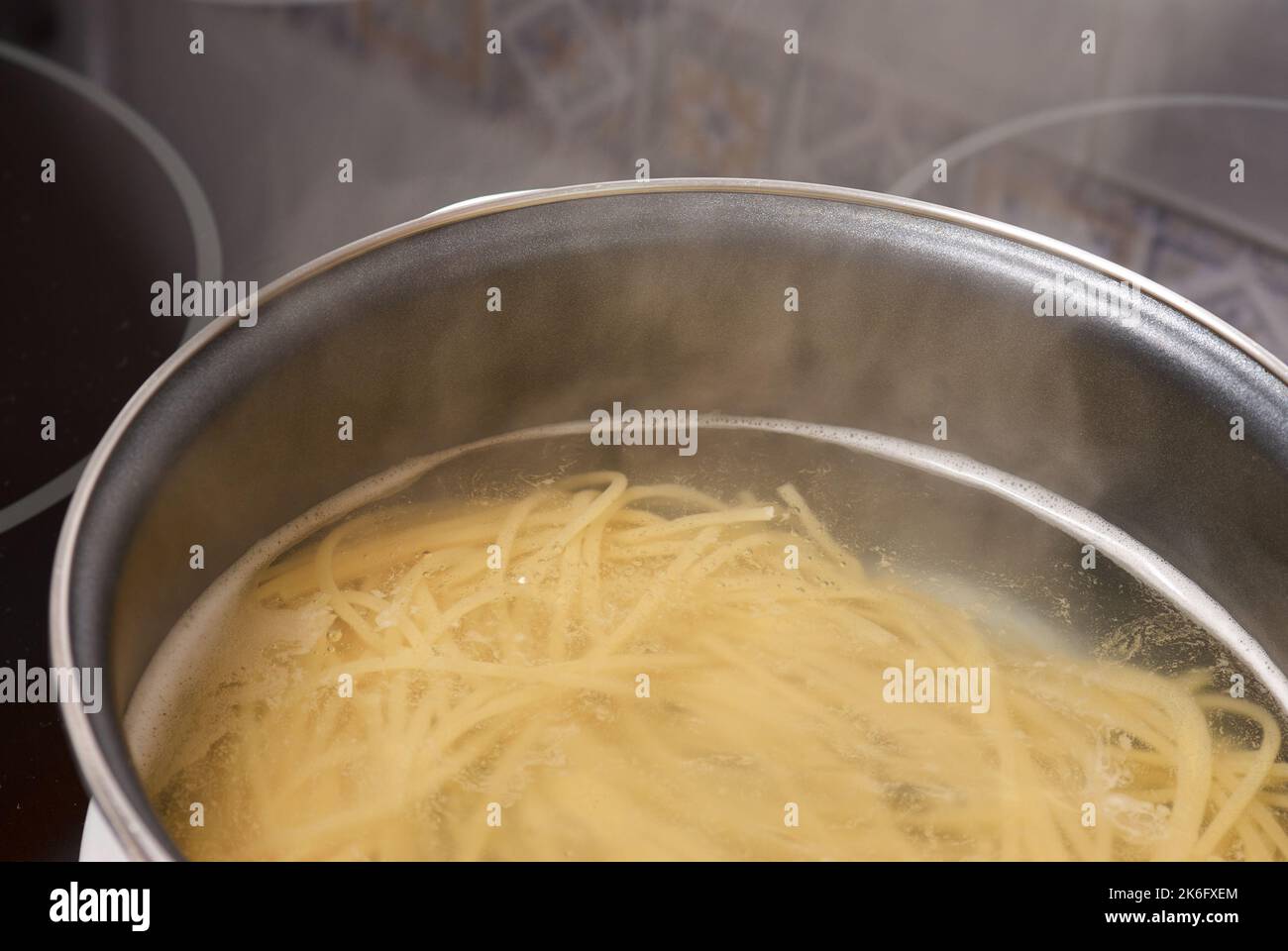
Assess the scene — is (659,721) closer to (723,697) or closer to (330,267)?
(723,697)

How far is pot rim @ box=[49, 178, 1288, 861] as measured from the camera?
0.69 metres

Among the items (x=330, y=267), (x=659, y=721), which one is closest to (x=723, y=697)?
(x=659, y=721)

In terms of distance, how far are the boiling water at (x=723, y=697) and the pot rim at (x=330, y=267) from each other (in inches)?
8.8

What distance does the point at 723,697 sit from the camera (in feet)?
3.48

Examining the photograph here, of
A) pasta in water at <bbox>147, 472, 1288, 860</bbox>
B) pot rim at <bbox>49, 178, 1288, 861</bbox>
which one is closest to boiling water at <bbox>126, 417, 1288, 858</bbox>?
pasta in water at <bbox>147, 472, 1288, 860</bbox>

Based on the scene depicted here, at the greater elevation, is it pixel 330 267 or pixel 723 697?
pixel 330 267

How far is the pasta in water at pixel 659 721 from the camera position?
96cm

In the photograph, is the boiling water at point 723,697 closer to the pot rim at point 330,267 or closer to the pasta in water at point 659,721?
the pasta in water at point 659,721

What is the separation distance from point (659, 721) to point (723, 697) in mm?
64

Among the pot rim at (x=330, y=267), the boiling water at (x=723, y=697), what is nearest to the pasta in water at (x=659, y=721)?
the boiling water at (x=723, y=697)

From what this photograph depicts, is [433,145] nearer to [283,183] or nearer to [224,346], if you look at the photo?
[283,183]

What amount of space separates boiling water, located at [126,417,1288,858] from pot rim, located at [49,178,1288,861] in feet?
0.73

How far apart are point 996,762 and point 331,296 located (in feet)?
2.25
